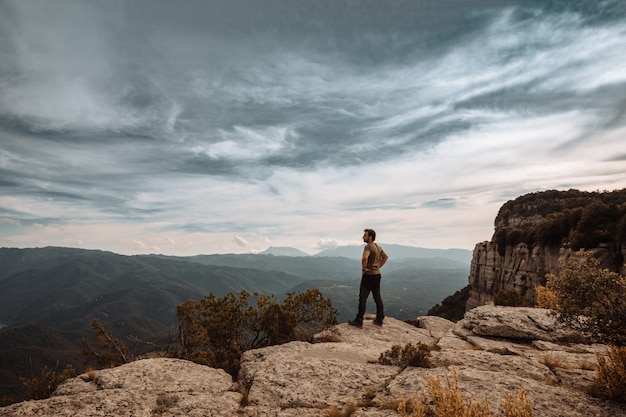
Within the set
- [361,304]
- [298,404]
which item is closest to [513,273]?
[361,304]

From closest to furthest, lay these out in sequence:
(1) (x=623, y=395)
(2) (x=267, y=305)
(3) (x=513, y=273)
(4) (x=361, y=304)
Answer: (1) (x=623, y=395), (4) (x=361, y=304), (2) (x=267, y=305), (3) (x=513, y=273)

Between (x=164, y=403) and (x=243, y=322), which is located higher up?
(x=164, y=403)

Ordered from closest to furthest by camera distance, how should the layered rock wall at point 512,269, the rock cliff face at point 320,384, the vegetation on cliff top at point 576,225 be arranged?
1. the rock cliff face at point 320,384
2. the vegetation on cliff top at point 576,225
3. the layered rock wall at point 512,269

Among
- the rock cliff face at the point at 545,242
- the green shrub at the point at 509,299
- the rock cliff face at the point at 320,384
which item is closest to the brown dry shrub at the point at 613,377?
the rock cliff face at the point at 320,384

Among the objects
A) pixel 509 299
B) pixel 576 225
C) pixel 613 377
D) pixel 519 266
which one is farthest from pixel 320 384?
pixel 519 266

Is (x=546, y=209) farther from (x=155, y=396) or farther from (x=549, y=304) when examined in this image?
(x=155, y=396)

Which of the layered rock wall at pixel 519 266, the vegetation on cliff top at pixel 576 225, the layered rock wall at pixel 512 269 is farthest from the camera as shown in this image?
the layered rock wall at pixel 512 269

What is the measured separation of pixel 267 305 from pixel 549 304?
14.6m

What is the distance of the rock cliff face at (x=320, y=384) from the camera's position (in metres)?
5.41

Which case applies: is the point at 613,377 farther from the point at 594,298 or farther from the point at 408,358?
the point at 408,358

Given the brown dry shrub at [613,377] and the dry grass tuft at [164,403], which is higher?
the brown dry shrub at [613,377]

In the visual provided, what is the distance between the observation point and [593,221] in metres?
26.3

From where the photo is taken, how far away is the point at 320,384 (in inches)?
267

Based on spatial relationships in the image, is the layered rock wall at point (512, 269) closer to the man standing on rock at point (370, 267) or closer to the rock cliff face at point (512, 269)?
the rock cliff face at point (512, 269)
